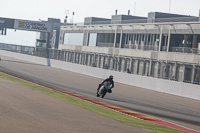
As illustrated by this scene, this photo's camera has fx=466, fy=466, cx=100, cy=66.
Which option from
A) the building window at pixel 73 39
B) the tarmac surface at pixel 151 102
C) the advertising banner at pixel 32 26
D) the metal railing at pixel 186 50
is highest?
the advertising banner at pixel 32 26

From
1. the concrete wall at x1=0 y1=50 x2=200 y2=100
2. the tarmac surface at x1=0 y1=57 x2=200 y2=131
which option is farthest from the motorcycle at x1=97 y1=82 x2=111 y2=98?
the concrete wall at x1=0 y1=50 x2=200 y2=100

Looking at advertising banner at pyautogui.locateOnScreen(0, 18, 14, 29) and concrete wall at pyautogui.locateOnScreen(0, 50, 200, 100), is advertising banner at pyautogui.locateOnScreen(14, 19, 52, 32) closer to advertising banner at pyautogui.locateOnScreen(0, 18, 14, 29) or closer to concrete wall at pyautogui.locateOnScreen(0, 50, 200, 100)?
advertising banner at pyautogui.locateOnScreen(0, 18, 14, 29)

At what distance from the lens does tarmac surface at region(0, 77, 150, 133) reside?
1169cm

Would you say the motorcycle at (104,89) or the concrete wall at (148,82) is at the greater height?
the motorcycle at (104,89)

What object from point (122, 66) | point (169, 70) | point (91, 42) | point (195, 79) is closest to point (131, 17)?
point (91, 42)

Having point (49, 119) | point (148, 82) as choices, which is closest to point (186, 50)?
point (148, 82)

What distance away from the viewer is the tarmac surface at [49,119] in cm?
1169

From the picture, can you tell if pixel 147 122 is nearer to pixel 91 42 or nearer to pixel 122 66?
pixel 122 66

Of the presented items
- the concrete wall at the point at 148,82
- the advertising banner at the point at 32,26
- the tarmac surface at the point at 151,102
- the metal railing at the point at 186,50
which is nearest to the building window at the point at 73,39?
the advertising banner at the point at 32,26

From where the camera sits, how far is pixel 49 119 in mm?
13484

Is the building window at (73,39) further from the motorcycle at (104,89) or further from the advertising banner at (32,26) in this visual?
the motorcycle at (104,89)

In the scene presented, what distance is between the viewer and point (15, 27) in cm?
8588

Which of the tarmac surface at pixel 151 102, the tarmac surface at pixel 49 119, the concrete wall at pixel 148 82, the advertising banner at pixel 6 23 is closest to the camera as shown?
the tarmac surface at pixel 49 119

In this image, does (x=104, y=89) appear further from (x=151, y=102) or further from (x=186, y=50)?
(x=186, y=50)
